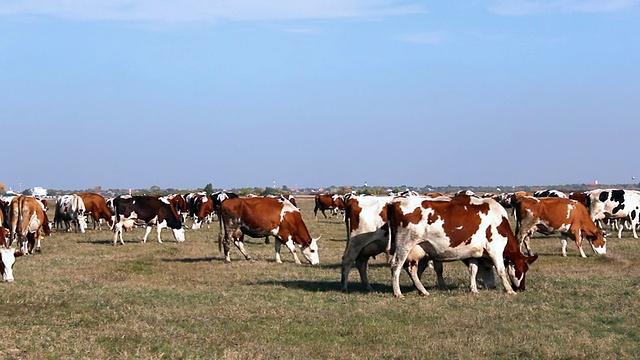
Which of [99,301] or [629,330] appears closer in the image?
[629,330]

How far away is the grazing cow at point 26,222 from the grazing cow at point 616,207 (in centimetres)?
2278

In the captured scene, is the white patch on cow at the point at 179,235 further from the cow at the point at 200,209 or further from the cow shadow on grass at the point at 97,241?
the cow at the point at 200,209

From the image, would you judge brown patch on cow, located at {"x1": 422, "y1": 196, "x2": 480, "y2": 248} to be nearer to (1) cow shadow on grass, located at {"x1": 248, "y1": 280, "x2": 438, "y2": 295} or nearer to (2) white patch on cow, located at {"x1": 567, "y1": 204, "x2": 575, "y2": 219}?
(1) cow shadow on grass, located at {"x1": 248, "y1": 280, "x2": 438, "y2": 295}

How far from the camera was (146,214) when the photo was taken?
112ft

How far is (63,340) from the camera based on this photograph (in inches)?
459

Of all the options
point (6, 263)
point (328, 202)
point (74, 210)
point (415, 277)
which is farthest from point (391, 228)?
point (328, 202)

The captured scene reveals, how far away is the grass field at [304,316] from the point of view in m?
11.5

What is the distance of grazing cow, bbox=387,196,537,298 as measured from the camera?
16562 millimetres

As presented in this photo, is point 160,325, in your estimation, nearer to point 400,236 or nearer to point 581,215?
point 400,236

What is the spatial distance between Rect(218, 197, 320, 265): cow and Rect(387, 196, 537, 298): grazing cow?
774cm

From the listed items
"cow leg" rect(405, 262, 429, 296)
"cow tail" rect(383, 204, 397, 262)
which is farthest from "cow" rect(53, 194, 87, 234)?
"cow leg" rect(405, 262, 429, 296)

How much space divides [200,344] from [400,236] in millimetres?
5979

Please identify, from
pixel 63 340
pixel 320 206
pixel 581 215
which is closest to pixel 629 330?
pixel 63 340

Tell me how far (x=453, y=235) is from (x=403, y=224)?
1.08 metres
